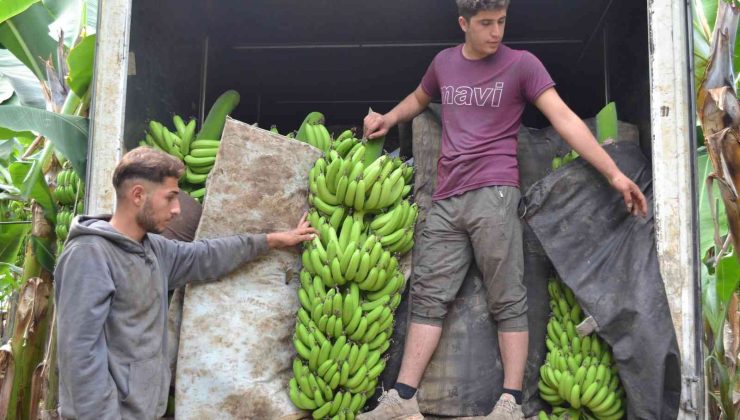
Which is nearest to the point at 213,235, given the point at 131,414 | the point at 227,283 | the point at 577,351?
the point at 227,283

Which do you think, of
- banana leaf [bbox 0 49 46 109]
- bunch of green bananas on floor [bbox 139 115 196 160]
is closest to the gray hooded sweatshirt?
bunch of green bananas on floor [bbox 139 115 196 160]

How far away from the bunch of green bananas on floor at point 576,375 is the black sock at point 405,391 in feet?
1.99

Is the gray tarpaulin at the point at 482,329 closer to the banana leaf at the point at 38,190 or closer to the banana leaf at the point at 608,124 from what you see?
the banana leaf at the point at 608,124

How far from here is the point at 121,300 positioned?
7.87ft

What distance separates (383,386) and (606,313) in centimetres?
108

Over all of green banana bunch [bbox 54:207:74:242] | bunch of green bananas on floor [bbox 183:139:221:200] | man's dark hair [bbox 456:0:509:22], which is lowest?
green banana bunch [bbox 54:207:74:242]

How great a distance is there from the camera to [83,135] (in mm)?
3660

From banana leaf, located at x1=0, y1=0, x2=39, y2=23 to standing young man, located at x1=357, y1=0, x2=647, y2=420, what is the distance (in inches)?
101

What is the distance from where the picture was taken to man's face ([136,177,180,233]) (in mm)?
2469

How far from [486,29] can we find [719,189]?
142 centimetres

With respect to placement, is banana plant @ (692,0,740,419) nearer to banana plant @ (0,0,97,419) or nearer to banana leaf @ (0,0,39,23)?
banana plant @ (0,0,97,419)

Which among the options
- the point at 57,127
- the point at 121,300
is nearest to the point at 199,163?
the point at 57,127

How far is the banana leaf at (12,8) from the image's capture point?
3936mm

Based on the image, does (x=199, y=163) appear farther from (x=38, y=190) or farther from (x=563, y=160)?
(x=563, y=160)
